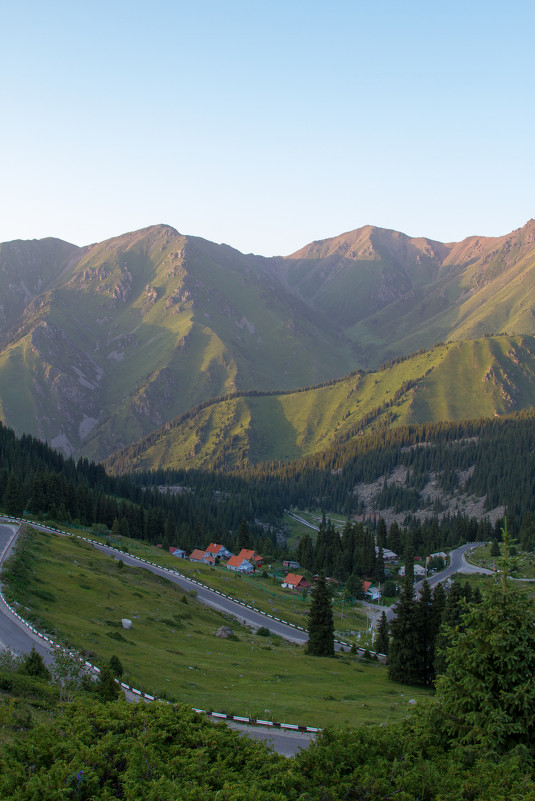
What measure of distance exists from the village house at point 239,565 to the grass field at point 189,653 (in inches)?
2437

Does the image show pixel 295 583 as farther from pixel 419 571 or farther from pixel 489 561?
pixel 489 561

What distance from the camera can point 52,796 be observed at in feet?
56.8

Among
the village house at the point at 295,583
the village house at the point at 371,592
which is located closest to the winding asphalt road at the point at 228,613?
the village house at the point at 371,592

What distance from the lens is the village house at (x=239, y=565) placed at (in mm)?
145550

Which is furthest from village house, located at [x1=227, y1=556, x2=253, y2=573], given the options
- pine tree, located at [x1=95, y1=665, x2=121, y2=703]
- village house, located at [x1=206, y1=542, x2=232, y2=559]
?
pine tree, located at [x1=95, y1=665, x2=121, y2=703]

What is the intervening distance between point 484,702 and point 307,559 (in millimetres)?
144455

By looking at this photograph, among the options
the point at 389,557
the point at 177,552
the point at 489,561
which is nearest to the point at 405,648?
the point at 177,552

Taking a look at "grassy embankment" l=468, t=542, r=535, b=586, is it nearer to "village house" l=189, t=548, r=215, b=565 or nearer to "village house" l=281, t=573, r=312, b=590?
"village house" l=281, t=573, r=312, b=590

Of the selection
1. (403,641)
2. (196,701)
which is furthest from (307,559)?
(196,701)

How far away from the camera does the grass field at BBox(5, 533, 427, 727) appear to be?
131 feet

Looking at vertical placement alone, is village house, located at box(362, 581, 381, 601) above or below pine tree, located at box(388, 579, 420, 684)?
below

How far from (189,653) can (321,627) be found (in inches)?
916

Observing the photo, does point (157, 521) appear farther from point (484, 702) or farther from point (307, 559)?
point (484, 702)

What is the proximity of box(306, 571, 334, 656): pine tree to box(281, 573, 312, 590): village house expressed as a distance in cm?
6125
